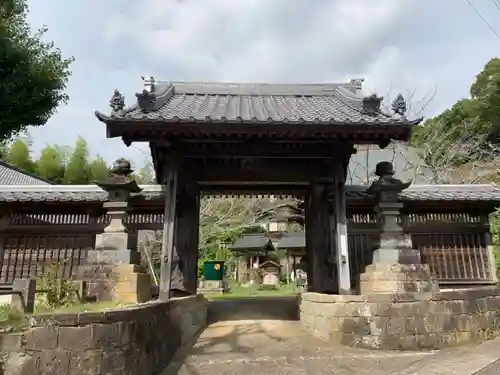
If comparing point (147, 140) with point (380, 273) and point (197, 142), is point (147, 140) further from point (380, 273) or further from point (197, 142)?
point (380, 273)

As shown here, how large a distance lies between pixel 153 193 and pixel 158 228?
89cm

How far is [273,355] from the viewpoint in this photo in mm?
5828

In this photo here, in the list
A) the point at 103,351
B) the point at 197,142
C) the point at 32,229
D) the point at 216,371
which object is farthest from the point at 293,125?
the point at 32,229

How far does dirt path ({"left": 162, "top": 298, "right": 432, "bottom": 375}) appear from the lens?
17.4 feet

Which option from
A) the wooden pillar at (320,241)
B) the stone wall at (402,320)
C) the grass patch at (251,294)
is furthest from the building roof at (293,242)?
the stone wall at (402,320)

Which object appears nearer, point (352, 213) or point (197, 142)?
point (197, 142)

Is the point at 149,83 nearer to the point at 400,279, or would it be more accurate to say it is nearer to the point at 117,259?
the point at 117,259

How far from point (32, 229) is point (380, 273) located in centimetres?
833

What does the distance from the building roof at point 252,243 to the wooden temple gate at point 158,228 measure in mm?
19182

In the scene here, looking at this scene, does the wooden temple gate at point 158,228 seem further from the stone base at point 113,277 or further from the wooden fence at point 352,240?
the stone base at point 113,277

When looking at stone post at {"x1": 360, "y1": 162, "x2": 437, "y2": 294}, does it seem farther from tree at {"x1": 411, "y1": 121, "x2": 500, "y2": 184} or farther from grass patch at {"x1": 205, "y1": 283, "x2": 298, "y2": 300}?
tree at {"x1": 411, "y1": 121, "x2": 500, "y2": 184}

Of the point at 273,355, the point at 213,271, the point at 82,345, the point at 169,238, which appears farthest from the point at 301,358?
the point at 213,271

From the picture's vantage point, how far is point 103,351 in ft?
13.8

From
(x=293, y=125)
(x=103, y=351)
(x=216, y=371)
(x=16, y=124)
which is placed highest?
(x=16, y=124)
